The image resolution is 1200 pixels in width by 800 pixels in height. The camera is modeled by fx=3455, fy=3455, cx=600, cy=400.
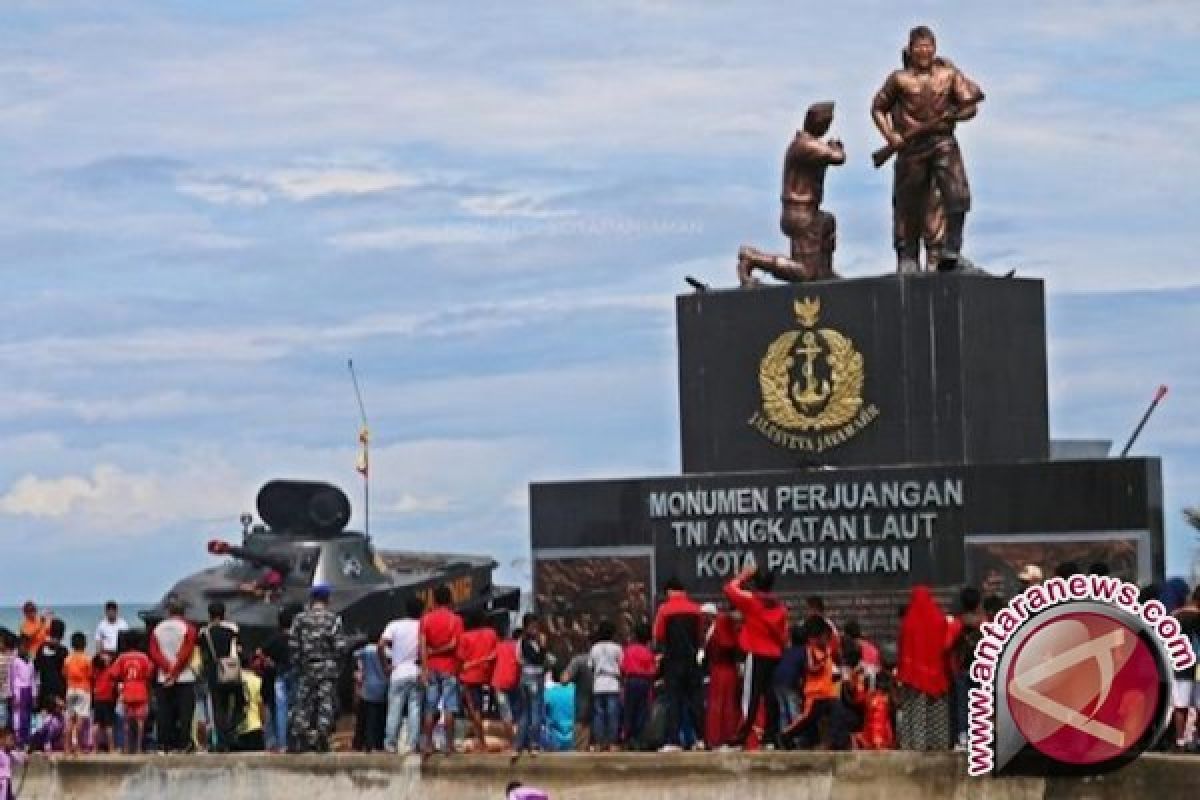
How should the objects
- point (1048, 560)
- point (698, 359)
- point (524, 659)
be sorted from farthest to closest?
point (698, 359)
point (1048, 560)
point (524, 659)

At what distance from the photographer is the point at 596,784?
26750 mm

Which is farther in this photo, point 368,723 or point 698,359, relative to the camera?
point 698,359

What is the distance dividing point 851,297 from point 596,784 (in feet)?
29.0

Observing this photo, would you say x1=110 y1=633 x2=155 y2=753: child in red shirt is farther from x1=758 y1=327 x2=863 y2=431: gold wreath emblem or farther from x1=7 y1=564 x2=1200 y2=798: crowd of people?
x1=758 y1=327 x2=863 y2=431: gold wreath emblem

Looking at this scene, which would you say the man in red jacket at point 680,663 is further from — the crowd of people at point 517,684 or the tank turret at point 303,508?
the tank turret at point 303,508

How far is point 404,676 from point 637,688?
1.93 meters

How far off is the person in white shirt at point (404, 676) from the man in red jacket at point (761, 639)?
282cm

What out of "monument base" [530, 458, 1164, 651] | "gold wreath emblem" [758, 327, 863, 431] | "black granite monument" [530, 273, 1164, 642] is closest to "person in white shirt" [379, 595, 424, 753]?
"monument base" [530, 458, 1164, 651]

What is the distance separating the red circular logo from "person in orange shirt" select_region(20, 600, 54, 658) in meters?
10.2

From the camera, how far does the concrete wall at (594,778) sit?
80.3ft

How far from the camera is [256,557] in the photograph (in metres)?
44.5

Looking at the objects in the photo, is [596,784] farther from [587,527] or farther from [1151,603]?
[587,527]

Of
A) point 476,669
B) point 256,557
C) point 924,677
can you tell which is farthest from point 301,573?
point 924,677

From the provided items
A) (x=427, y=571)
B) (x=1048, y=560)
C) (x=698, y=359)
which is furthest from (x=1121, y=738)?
(x=427, y=571)
